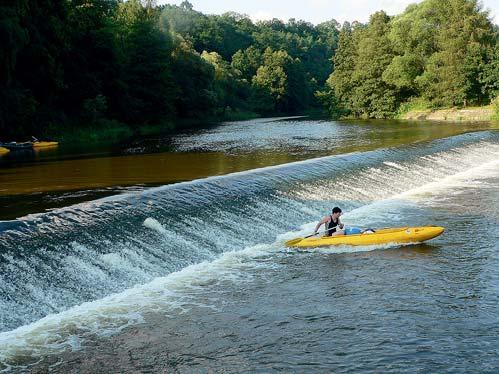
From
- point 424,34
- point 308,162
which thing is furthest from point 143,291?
point 424,34

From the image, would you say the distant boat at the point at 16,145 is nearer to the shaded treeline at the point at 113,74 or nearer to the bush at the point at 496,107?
the shaded treeline at the point at 113,74

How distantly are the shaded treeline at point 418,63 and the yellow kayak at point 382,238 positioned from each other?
170 feet

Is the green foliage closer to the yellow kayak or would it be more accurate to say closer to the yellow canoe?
the yellow canoe

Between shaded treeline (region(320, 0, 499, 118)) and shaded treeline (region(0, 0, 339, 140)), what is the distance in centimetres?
1704

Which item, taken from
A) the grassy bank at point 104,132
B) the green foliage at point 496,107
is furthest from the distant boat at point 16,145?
the green foliage at point 496,107

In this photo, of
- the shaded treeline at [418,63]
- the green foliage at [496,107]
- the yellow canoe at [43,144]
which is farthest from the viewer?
the shaded treeline at [418,63]

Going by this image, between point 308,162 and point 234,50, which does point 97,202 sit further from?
point 234,50

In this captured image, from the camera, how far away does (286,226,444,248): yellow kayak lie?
14.2 metres

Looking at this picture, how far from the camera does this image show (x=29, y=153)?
33.4 metres

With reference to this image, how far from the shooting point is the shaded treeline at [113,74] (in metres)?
39.2

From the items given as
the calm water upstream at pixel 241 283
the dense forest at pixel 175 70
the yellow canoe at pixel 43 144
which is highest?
the dense forest at pixel 175 70

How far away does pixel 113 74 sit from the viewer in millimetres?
54281

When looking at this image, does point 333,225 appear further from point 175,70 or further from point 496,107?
point 175,70

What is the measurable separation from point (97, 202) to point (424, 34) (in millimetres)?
64920
